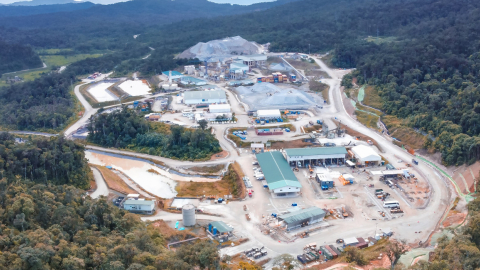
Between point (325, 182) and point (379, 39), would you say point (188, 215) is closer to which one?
point (325, 182)

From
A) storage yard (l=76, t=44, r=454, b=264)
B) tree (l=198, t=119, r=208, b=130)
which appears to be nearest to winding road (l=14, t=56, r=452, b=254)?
storage yard (l=76, t=44, r=454, b=264)

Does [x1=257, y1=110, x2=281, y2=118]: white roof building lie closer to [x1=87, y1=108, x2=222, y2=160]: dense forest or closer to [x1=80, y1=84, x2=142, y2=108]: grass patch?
[x1=87, y1=108, x2=222, y2=160]: dense forest

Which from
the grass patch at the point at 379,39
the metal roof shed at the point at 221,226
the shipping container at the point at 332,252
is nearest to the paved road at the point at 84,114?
the metal roof shed at the point at 221,226

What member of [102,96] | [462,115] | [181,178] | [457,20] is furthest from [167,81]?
[457,20]

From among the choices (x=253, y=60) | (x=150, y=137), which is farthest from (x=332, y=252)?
(x=253, y=60)

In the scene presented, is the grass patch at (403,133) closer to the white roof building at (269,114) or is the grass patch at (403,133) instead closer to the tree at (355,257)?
the white roof building at (269,114)
